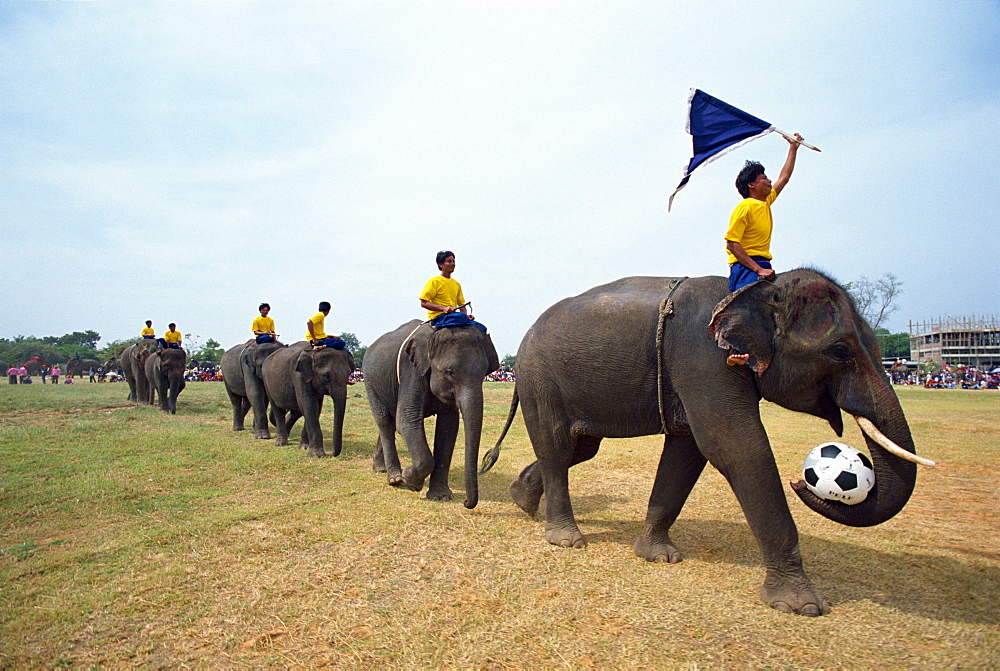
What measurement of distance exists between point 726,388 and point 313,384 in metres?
8.46

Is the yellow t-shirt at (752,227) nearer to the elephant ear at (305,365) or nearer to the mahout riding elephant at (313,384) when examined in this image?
the mahout riding elephant at (313,384)

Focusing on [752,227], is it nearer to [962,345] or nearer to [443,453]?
[443,453]

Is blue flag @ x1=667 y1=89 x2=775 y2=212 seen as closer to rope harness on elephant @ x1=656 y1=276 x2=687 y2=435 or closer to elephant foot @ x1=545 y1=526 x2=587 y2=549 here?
rope harness on elephant @ x1=656 y1=276 x2=687 y2=435

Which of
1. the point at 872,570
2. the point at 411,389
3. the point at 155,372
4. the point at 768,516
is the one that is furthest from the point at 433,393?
the point at 155,372

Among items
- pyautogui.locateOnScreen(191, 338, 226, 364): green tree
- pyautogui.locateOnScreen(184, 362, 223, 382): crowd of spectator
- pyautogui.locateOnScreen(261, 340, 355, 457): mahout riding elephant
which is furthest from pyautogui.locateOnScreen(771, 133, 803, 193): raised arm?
pyautogui.locateOnScreen(191, 338, 226, 364): green tree

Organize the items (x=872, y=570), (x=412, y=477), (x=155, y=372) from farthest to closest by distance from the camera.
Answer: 1. (x=155, y=372)
2. (x=412, y=477)
3. (x=872, y=570)

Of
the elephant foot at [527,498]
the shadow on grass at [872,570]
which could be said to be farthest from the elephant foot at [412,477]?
the shadow on grass at [872,570]

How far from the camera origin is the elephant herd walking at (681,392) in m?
4.54

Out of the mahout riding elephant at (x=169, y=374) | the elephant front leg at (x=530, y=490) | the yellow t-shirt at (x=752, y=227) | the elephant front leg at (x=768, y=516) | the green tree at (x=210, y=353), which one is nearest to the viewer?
the elephant front leg at (x=768, y=516)

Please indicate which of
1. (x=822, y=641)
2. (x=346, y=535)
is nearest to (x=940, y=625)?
(x=822, y=641)

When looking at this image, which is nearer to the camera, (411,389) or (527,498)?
(527,498)

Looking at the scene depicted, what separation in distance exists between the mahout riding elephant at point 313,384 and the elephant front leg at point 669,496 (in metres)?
6.32

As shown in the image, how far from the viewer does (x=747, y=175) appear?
517 centimetres

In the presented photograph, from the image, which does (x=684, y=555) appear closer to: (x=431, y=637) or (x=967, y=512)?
(x=431, y=637)
